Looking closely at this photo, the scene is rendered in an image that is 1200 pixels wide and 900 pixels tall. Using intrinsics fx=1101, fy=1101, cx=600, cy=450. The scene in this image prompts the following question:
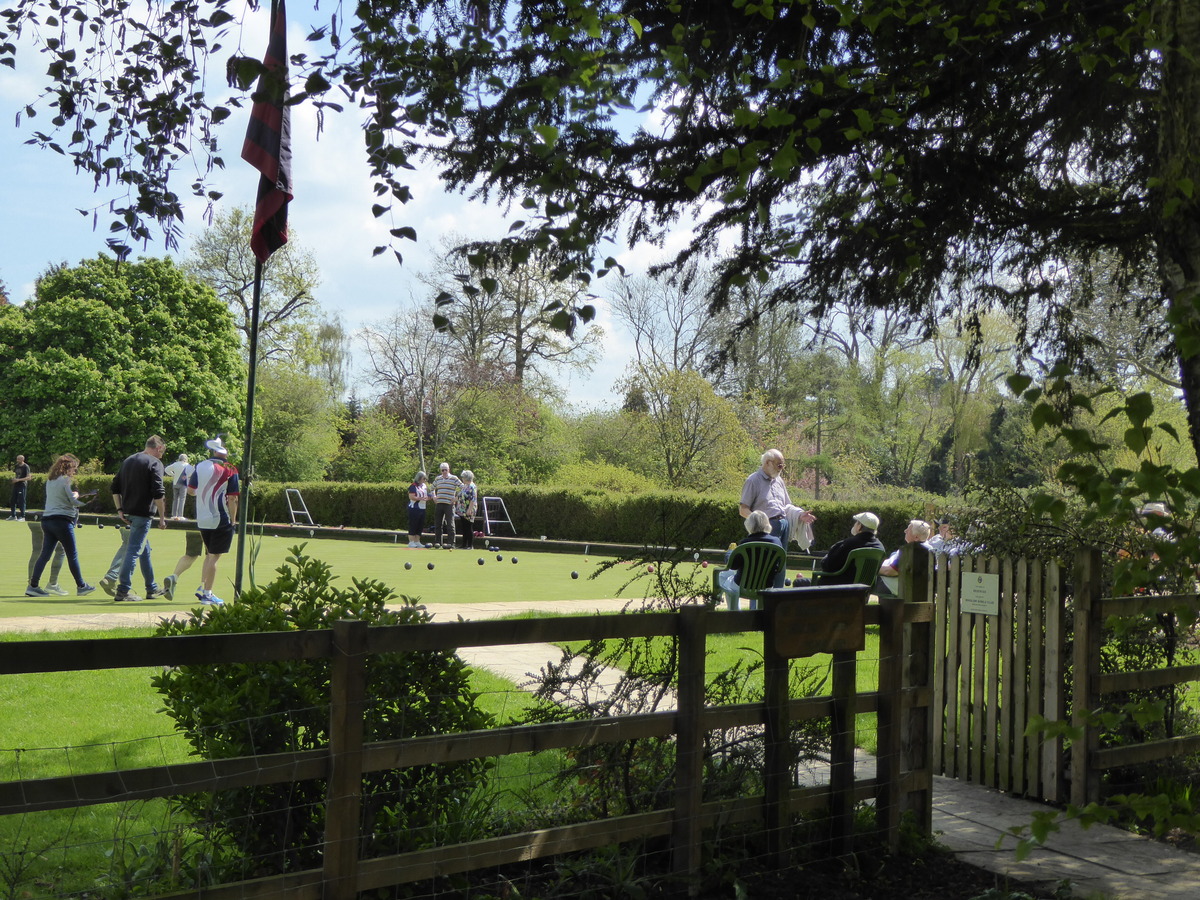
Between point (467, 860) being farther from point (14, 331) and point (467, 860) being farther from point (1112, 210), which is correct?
point (14, 331)

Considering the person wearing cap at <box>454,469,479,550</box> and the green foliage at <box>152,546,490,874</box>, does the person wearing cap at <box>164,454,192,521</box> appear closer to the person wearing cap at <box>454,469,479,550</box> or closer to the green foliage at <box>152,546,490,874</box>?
the person wearing cap at <box>454,469,479,550</box>

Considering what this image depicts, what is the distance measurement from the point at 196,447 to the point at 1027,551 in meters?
45.0

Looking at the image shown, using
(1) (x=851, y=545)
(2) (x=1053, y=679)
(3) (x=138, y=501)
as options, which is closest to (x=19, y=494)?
(3) (x=138, y=501)

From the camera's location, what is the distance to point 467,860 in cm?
379

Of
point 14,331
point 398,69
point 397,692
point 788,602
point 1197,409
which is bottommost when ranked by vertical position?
point 397,692

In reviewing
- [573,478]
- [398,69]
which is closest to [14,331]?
[573,478]

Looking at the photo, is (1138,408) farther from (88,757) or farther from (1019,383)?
(88,757)

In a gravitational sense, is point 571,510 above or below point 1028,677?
above

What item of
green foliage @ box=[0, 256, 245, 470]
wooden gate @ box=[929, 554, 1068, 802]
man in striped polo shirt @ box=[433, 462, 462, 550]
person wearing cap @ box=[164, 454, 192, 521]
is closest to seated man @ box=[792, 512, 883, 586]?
wooden gate @ box=[929, 554, 1068, 802]

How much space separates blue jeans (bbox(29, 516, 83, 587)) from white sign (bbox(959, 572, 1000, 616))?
10343 millimetres

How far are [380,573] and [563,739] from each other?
15185mm

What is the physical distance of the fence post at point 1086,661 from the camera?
19.0ft

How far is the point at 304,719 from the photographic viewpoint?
3.97m

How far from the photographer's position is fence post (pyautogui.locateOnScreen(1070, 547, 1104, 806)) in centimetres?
578
